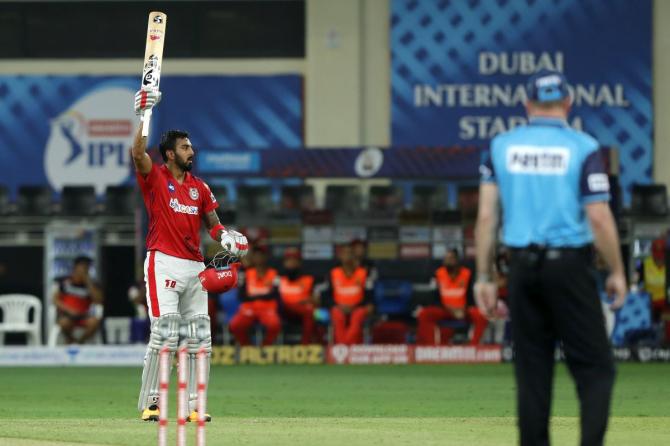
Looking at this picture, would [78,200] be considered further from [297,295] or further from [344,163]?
[297,295]

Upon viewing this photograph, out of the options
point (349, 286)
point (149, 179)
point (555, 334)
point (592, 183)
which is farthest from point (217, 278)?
point (349, 286)

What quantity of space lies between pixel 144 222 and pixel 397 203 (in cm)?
338

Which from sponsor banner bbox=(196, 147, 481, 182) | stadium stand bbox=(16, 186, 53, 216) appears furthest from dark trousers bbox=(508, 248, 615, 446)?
stadium stand bbox=(16, 186, 53, 216)

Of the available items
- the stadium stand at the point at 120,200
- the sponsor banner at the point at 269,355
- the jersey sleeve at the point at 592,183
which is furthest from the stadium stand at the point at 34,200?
the jersey sleeve at the point at 592,183

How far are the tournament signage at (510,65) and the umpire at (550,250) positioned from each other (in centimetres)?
1850

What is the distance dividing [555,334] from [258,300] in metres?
12.3

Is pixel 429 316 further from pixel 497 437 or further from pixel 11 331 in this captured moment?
pixel 497 437

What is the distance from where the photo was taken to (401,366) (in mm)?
17953

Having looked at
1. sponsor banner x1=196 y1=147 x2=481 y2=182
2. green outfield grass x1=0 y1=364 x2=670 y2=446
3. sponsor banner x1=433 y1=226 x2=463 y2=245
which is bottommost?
green outfield grass x1=0 y1=364 x2=670 y2=446

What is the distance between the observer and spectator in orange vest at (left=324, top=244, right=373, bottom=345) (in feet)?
61.4

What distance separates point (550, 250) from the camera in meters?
6.32

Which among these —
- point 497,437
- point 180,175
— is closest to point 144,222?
point 180,175

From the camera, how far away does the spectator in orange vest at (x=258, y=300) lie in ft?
61.2

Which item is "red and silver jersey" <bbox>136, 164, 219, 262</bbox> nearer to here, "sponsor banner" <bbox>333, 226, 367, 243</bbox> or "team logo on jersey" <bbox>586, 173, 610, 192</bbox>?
"team logo on jersey" <bbox>586, 173, 610, 192</bbox>
